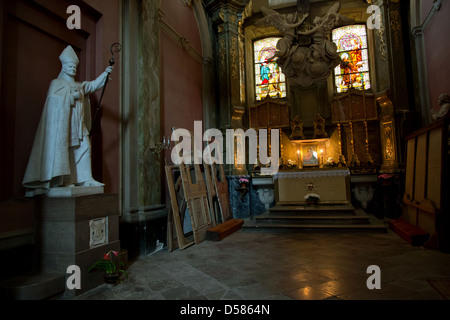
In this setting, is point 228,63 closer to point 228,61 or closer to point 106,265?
point 228,61

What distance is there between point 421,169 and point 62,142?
576cm

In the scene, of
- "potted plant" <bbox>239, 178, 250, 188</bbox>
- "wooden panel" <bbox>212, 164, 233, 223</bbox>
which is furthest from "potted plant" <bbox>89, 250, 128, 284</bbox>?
"potted plant" <bbox>239, 178, 250, 188</bbox>

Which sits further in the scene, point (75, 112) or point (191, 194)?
point (191, 194)

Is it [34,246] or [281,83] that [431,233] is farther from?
[281,83]

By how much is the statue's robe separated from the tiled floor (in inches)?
51.9

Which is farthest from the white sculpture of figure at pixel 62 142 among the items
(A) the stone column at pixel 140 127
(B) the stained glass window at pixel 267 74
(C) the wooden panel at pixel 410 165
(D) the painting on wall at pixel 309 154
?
(B) the stained glass window at pixel 267 74

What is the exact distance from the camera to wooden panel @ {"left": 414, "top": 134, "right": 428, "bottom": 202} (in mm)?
5254

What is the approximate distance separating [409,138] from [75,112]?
21.1 feet

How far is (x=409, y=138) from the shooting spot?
21.1ft

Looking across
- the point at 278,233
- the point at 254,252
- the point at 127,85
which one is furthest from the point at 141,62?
the point at 278,233

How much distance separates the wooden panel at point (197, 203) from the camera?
17.9ft

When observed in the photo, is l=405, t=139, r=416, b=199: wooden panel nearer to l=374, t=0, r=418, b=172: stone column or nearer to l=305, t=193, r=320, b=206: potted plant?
l=374, t=0, r=418, b=172: stone column

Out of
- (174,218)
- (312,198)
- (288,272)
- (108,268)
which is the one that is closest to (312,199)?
(312,198)

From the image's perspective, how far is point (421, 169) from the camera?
5.43 m
